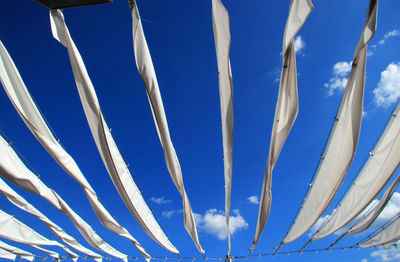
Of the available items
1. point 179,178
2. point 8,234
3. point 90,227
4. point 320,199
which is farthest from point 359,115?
point 8,234

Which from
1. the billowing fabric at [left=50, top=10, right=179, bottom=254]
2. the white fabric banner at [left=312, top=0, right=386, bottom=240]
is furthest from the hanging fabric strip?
the white fabric banner at [left=312, top=0, right=386, bottom=240]

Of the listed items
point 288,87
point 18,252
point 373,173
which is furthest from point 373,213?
point 18,252

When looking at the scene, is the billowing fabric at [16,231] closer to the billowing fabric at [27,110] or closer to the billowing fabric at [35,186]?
the billowing fabric at [35,186]

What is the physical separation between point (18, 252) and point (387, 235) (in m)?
10.4

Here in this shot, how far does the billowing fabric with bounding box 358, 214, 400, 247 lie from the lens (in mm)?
4469

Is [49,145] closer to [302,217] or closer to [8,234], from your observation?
[302,217]

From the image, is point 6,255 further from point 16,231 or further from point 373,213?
point 373,213

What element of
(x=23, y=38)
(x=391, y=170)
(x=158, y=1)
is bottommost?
(x=391, y=170)

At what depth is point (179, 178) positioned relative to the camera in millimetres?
2756

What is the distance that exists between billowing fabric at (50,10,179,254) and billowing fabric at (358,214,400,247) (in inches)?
191

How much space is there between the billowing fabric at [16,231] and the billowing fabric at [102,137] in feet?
10.7

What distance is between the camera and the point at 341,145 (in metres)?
2.44

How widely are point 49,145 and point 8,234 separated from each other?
13.6 ft

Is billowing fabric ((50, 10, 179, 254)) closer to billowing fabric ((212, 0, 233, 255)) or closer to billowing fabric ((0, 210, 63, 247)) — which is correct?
billowing fabric ((212, 0, 233, 255))
